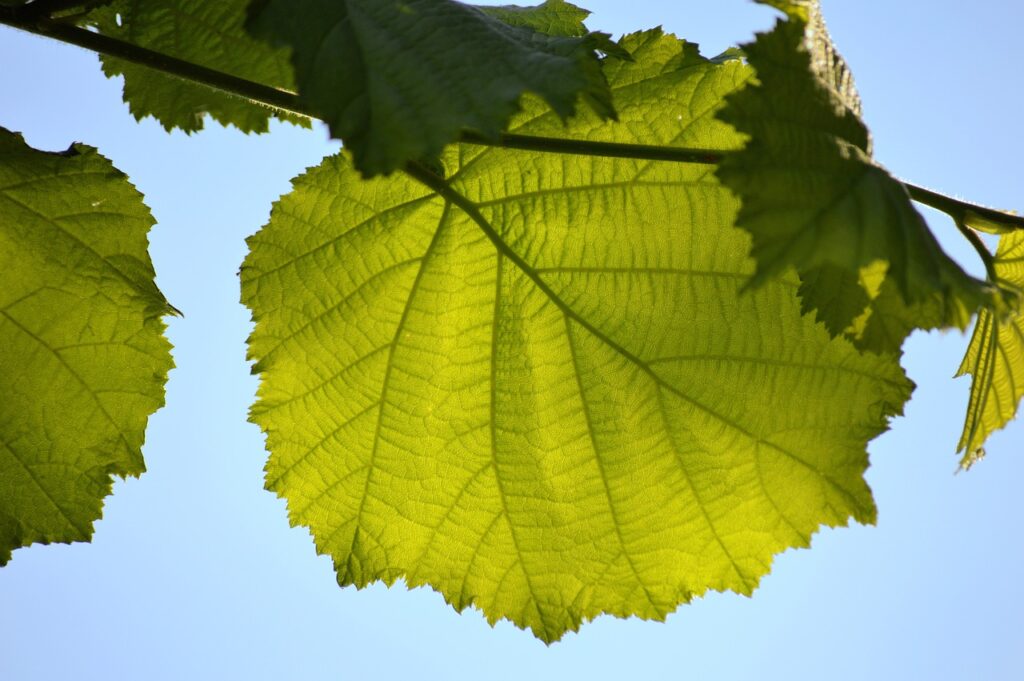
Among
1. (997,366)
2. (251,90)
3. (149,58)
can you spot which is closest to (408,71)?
(251,90)

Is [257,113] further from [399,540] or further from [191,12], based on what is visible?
[399,540]

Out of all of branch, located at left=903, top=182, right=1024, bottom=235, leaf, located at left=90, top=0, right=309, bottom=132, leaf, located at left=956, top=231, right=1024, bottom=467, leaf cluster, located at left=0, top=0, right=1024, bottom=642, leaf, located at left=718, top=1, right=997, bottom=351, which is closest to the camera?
leaf, located at left=718, top=1, right=997, bottom=351

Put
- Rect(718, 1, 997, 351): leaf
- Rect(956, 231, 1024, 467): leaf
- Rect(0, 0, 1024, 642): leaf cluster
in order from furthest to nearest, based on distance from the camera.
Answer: Rect(0, 0, 1024, 642): leaf cluster → Rect(956, 231, 1024, 467): leaf → Rect(718, 1, 997, 351): leaf

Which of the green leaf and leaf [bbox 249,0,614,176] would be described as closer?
leaf [bbox 249,0,614,176]

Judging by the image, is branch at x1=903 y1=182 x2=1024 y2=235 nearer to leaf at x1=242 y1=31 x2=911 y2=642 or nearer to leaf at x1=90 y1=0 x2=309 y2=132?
leaf at x1=242 y1=31 x2=911 y2=642

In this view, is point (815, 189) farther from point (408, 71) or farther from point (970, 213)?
point (408, 71)

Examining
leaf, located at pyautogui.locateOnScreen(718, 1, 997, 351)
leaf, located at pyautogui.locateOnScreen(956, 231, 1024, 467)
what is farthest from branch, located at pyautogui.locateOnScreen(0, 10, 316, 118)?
leaf, located at pyautogui.locateOnScreen(956, 231, 1024, 467)

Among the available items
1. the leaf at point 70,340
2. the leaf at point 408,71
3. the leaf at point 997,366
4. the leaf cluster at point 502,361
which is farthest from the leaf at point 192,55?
the leaf at point 997,366

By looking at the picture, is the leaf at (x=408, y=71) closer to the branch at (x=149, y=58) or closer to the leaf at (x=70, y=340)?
the branch at (x=149, y=58)
